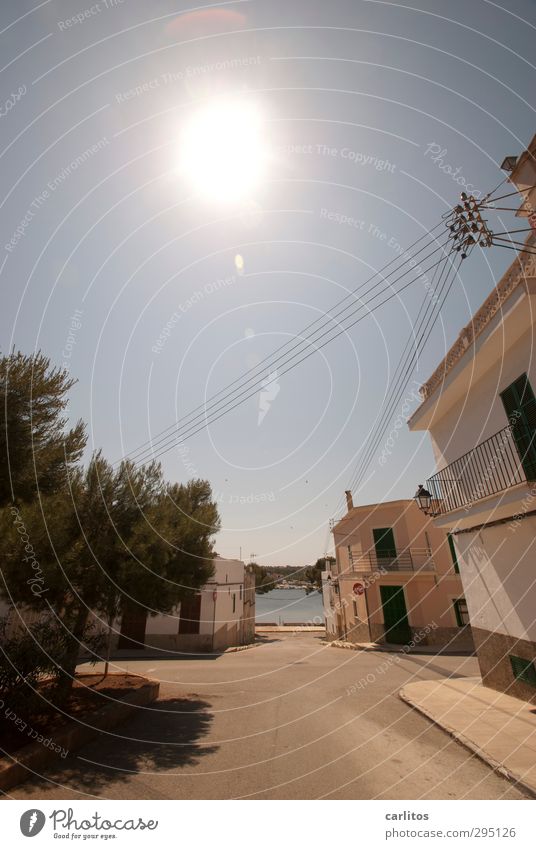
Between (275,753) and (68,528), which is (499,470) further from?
(68,528)

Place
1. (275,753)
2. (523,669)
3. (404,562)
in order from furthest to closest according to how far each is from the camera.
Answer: (404,562) → (523,669) → (275,753)

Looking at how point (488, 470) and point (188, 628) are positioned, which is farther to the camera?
point (188, 628)

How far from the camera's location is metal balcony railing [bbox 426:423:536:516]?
322 inches

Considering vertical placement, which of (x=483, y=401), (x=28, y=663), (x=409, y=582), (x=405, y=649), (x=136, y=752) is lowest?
(x=405, y=649)

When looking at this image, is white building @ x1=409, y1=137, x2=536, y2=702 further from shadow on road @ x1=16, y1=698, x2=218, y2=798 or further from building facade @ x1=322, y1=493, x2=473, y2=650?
building facade @ x1=322, y1=493, x2=473, y2=650

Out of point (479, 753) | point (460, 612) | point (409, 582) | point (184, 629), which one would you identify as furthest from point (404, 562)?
point (479, 753)

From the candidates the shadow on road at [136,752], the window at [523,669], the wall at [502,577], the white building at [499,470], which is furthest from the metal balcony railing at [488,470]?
the shadow on road at [136,752]

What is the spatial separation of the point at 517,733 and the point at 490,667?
3.82 meters

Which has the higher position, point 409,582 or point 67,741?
point 409,582

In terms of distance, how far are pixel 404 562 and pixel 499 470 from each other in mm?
16137

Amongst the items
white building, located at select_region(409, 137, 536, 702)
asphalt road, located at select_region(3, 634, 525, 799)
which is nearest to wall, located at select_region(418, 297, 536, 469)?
white building, located at select_region(409, 137, 536, 702)

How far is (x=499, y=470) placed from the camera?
8891 millimetres

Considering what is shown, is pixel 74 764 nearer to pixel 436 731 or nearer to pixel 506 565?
pixel 436 731
